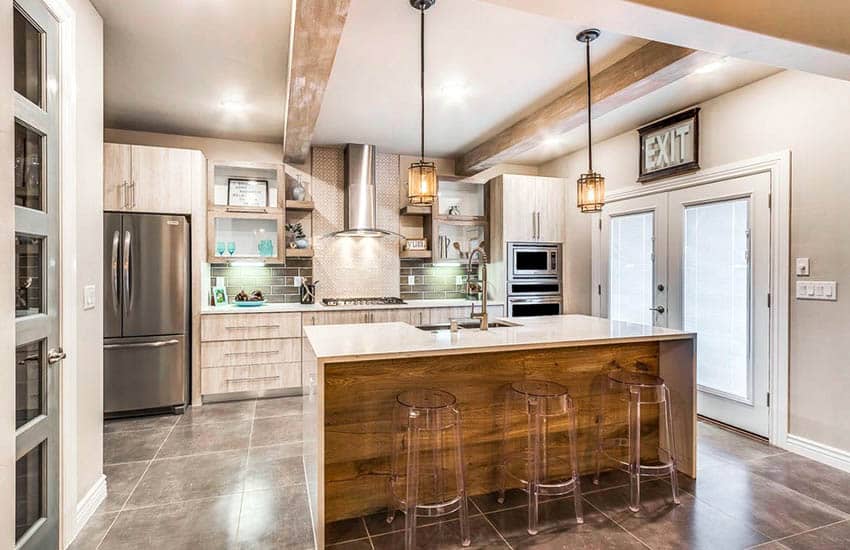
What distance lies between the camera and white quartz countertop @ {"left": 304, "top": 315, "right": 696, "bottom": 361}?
7.17 feet

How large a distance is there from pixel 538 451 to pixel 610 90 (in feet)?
7.79

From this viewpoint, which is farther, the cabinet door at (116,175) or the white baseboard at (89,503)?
the cabinet door at (116,175)

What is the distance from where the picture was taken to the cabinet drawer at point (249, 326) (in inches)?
164

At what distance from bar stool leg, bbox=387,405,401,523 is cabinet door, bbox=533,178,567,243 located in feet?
11.5

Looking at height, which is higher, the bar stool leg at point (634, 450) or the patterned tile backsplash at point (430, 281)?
the patterned tile backsplash at point (430, 281)

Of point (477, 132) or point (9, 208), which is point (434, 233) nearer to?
point (477, 132)

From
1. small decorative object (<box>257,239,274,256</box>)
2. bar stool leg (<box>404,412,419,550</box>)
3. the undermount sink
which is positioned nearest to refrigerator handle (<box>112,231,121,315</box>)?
small decorative object (<box>257,239,274,256</box>)

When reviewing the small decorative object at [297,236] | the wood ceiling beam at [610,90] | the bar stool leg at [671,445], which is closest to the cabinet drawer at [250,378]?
the small decorative object at [297,236]

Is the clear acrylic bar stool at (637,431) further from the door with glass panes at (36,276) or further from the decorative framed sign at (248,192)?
the decorative framed sign at (248,192)

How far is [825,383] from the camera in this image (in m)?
2.93

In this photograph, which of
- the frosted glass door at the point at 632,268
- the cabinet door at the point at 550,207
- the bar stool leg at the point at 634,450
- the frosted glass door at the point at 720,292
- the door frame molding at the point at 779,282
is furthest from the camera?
the cabinet door at the point at 550,207

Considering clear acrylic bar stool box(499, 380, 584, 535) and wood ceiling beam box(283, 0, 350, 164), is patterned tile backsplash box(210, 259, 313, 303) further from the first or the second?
clear acrylic bar stool box(499, 380, 584, 535)

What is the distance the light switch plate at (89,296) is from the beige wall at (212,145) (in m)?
2.76

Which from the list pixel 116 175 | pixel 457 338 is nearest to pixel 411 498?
pixel 457 338
